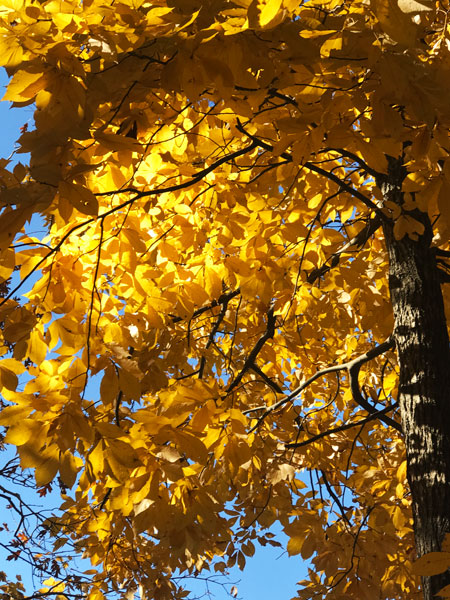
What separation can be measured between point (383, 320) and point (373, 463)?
1646 mm

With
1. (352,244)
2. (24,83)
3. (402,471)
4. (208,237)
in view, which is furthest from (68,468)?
(352,244)

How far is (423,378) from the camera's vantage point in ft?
10.4

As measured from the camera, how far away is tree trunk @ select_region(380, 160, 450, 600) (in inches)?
111

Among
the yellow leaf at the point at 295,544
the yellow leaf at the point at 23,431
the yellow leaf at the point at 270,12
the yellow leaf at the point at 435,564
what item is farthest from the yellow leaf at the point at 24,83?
the yellow leaf at the point at 295,544

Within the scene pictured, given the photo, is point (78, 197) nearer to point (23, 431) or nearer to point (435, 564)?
point (23, 431)

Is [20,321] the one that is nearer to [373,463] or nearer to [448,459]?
[448,459]

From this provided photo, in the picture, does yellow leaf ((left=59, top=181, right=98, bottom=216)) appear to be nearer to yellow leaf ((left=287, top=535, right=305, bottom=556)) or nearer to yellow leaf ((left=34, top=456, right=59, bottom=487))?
yellow leaf ((left=34, top=456, right=59, bottom=487))

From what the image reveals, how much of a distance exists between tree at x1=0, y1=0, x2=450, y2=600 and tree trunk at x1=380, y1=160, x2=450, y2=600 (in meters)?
0.01

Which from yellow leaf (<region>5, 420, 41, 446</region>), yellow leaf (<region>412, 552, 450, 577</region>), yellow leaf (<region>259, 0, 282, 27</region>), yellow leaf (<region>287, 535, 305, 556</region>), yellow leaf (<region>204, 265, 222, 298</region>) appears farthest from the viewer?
yellow leaf (<region>287, 535, 305, 556</region>)

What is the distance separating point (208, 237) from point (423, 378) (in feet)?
4.65

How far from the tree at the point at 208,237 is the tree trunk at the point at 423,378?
0.03 ft

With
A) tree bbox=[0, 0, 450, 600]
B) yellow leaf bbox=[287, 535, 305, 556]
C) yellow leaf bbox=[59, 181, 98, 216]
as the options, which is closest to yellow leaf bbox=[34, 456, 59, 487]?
tree bbox=[0, 0, 450, 600]

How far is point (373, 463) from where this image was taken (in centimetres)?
474

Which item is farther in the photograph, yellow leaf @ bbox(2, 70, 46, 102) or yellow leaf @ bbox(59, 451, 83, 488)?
yellow leaf @ bbox(59, 451, 83, 488)
